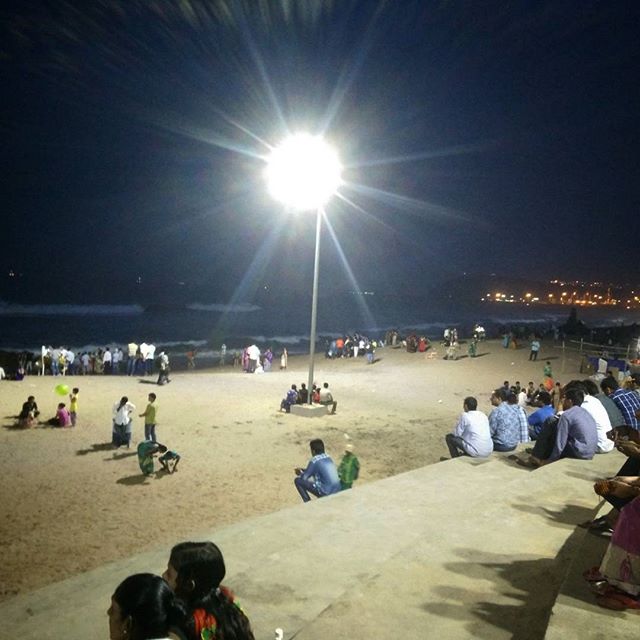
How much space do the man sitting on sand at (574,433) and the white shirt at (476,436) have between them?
3.78 feet

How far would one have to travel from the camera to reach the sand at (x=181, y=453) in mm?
7699

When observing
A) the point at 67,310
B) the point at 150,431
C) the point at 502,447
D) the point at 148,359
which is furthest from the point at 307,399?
the point at 67,310

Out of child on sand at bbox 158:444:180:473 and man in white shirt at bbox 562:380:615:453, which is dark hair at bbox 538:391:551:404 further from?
child on sand at bbox 158:444:180:473

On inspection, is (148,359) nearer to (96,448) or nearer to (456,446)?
(96,448)

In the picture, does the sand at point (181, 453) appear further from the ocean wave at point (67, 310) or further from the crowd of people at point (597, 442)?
the ocean wave at point (67, 310)

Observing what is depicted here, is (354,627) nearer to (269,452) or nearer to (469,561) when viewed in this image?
(469,561)

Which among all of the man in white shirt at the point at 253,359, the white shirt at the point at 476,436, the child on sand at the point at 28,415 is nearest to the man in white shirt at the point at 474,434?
the white shirt at the point at 476,436

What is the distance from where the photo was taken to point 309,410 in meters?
16.6

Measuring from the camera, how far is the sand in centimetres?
770

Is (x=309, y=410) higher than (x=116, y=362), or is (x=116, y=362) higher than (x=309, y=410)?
(x=116, y=362)

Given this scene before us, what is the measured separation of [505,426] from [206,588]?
8069 mm

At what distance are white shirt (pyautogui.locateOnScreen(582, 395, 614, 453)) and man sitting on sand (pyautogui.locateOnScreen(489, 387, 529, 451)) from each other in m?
1.50

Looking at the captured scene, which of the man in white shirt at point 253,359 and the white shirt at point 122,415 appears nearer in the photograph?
the white shirt at point 122,415

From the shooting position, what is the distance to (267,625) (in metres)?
3.69
